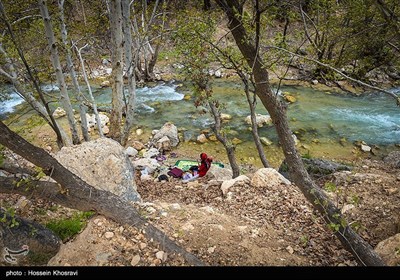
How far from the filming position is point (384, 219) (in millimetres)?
4500

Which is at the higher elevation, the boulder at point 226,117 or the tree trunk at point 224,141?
the tree trunk at point 224,141

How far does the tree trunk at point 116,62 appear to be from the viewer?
642 cm

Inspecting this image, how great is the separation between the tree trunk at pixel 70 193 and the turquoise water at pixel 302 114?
24.1 ft

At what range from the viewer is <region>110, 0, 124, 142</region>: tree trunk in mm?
6422

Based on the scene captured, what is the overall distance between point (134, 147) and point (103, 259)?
7934 millimetres

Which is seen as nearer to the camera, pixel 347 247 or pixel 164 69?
pixel 347 247

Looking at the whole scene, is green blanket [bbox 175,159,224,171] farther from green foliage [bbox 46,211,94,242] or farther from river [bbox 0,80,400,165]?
green foliage [bbox 46,211,94,242]

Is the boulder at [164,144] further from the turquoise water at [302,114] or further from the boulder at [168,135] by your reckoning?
the turquoise water at [302,114]

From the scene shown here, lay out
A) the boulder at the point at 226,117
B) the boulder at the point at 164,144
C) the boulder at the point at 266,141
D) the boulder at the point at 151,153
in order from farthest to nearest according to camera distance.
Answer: the boulder at the point at 226,117 < the boulder at the point at 266,141 < the boulder at the point at 164,144 < the boulder at the point at 151,153

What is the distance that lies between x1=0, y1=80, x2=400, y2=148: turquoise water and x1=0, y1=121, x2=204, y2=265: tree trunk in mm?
7335

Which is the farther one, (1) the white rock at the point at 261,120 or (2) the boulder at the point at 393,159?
(1) the white rock at the point at 261,120

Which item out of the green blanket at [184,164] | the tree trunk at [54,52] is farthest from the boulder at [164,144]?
the tree trunk at [54,52]
